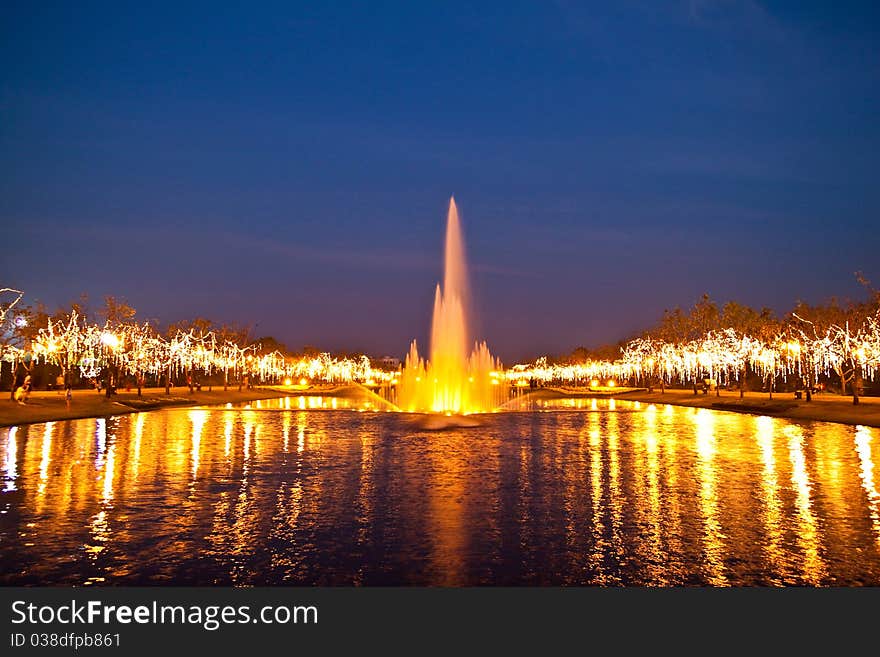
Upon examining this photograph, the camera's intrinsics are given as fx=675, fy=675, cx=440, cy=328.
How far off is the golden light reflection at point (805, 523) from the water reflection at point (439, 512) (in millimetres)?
53

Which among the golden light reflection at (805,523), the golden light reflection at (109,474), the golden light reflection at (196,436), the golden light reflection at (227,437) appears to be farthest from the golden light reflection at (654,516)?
the golden light reflection at (227,437)

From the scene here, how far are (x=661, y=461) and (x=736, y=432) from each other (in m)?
11.7

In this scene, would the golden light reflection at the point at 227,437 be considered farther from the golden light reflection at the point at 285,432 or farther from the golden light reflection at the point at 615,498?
the golden light reflection at the point at 615,498

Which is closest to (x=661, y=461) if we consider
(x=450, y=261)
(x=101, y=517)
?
(x=101, y=517)

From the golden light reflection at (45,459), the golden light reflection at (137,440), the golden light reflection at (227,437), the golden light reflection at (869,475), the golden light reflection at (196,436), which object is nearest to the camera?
the golden light reflection at (869,475)

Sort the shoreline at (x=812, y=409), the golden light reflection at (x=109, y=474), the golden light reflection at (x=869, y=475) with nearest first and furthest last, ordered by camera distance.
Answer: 1. the golden light reflection at (x=869, y=475)
2. the golden light reflection at (x=109, y=474)
3. the shoreline at (x=812, y=409)

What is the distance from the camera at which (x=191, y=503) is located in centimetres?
1362

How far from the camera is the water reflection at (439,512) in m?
9.12

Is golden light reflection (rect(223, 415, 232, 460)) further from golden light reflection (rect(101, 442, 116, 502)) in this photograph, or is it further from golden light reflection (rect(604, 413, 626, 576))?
golden light reflection (rect(604, 413, 626, 576))

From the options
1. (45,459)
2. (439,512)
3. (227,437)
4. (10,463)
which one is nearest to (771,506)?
(439,512)

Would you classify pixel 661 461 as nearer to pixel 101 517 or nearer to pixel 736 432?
pixel 736 432

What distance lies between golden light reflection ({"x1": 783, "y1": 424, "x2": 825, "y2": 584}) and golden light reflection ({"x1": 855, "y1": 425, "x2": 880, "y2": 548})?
3.08 ft

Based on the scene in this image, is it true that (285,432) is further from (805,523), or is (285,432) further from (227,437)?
(805,523)

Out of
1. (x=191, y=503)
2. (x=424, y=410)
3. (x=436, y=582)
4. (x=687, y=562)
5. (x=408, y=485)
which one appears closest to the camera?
(x=436, y=582)
